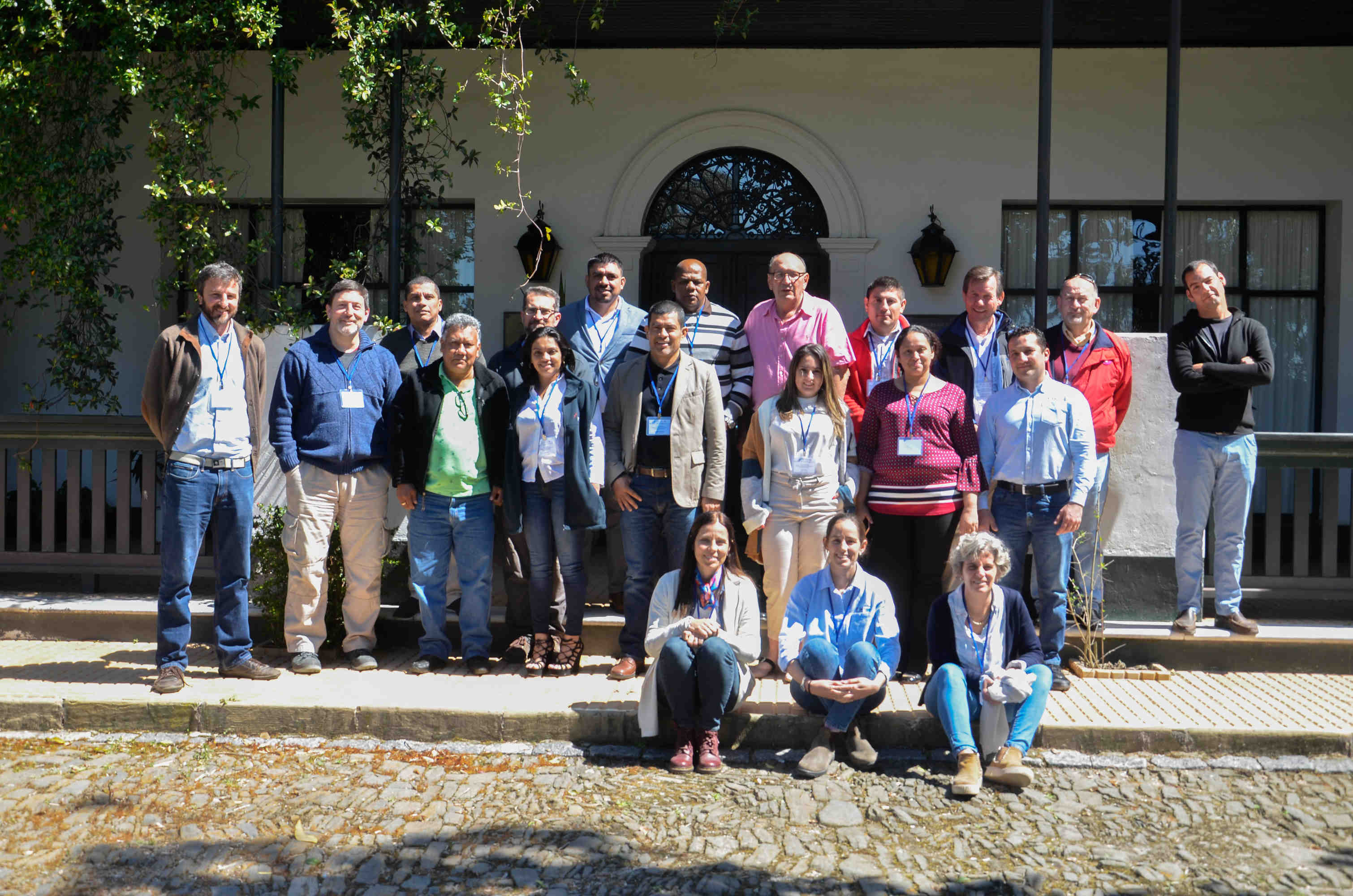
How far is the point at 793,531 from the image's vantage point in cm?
561

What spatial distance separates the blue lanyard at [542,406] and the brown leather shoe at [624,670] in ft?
3.94

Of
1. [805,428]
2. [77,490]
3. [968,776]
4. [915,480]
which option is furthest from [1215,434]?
[77,490]

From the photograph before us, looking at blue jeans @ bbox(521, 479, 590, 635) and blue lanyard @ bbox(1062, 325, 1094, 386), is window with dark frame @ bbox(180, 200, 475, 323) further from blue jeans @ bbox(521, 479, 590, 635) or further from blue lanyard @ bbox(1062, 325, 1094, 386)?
blue lanyard @ bbox(1062, 325, 1094, 386)

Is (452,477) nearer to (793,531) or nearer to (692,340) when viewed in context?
(692,340)

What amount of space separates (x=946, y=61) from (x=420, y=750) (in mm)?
6873

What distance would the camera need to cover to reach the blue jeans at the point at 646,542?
18.7 feet

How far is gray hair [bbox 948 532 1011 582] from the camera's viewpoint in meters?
4.79

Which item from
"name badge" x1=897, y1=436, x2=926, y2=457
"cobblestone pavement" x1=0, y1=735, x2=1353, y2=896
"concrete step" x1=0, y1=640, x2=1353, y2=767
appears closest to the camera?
"cobblestone pavement" x1=0, y1=735, x2=1353, y2=896

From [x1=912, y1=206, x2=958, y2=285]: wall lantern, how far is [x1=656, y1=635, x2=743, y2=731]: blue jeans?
4.95 m

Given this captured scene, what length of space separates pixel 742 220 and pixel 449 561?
4539 millimetres

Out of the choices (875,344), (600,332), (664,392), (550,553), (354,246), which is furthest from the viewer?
(354,246)

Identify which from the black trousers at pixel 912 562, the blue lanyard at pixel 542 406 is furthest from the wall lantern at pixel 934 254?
the blue lanyard at pixel 542 406

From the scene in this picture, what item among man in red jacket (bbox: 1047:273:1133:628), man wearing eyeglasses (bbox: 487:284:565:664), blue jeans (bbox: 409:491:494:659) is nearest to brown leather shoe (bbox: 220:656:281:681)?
blue jeans (bbox: 409:491:494:659)

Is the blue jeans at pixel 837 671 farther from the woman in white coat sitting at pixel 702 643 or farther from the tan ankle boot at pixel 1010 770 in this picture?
the tan ankle boot at pixel 1010 770
